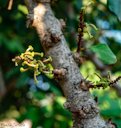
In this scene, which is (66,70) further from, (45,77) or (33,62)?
(45,77)

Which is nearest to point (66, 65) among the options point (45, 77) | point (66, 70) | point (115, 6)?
point (66, 70)

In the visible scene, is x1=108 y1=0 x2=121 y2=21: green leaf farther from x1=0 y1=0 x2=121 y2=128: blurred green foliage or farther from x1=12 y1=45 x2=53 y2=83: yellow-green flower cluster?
x1=12 y1=45 x2=53 y2=83: yellow-green flower cluster

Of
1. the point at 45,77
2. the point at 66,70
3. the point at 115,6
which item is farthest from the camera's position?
the point at 45,77

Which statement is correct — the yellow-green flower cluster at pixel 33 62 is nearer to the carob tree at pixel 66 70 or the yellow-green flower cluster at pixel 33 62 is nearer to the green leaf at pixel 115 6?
the carob tree at pixel 66 70

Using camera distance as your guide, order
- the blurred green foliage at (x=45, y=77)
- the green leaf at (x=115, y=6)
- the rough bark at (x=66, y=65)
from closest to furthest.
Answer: the rough bark at (x=66, y=65) < the green leaf at (x=115, y=6) < the blurred green foliage at (x=45, y=77)

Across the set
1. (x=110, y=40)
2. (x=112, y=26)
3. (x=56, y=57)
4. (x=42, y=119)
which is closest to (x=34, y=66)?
(x=56, y=57)

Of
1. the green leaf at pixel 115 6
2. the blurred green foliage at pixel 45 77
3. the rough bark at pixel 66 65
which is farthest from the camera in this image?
the blurred green foliage at pixel 45 77

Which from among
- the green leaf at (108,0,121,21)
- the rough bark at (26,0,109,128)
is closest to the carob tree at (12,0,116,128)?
the rough bark at (26,0,109,128)

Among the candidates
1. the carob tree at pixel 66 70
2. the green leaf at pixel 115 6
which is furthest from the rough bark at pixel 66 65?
the green leaf at pixel 115 6
